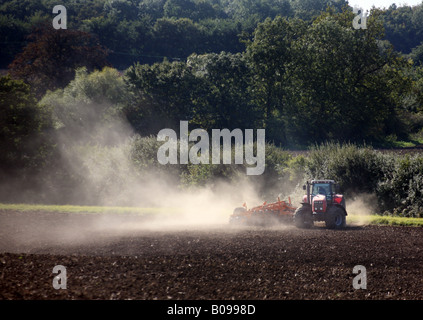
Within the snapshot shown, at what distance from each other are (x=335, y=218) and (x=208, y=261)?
1088cm

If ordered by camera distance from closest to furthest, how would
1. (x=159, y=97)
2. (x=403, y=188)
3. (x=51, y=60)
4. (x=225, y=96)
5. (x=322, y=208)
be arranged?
(x=322, y=208)
(x=403, y=188)
(x=225, y=96)
(x=159, y=97)
(x=51, y=60)

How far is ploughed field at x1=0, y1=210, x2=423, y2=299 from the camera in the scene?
45.1 ft

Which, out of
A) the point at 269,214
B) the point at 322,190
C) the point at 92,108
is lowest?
the point at 269,214

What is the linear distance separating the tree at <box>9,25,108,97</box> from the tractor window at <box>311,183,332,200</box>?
5811 centimetres

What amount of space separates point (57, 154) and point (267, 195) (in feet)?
79.6

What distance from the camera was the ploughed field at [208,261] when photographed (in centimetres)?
1376

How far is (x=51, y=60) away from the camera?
7588 centimetres

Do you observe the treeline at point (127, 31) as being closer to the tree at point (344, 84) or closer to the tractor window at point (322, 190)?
the tree at point (344, 84)

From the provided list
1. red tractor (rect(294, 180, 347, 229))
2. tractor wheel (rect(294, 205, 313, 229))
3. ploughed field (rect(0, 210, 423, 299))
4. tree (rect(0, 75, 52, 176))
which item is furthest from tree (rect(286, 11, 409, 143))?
tractor wheel (rect(294, 205, 313, 229))

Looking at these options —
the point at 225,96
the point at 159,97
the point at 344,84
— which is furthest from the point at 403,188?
the point at 159,97

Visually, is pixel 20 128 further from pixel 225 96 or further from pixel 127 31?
pixel 127 31

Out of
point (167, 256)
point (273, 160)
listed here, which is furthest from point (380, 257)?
point (273, 160)

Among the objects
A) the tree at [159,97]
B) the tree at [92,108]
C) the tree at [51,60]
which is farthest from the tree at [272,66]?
the tree at [51,60]

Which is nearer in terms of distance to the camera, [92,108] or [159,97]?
[159,97]
